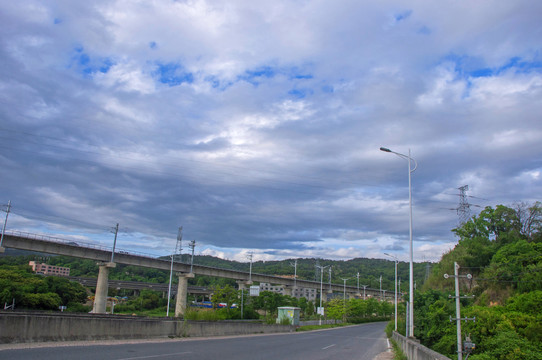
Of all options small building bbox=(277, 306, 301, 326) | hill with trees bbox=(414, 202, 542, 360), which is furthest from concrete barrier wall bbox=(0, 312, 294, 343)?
small building bbox=(277, 306, 301, 326)

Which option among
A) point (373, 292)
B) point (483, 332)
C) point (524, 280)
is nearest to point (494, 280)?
point (524, 280)

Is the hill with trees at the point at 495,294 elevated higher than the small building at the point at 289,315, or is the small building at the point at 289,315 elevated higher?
the hill with trees at the point at 495,294

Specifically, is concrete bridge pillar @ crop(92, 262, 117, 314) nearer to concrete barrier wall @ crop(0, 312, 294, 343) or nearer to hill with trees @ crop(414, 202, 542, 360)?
concrete barrier wall @ crop(0, 312, 294, 343)

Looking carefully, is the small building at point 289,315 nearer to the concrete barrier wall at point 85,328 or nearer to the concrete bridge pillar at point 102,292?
the concrete barrier wall at point 85,328

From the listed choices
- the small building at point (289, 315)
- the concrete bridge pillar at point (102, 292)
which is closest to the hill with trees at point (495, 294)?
the small building at point (289, 315)

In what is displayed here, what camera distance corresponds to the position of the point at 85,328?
17531 millimetres

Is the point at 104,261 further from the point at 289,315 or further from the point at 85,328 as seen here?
the point at 85,328

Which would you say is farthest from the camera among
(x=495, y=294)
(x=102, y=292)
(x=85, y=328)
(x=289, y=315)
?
(x=102, y=292)

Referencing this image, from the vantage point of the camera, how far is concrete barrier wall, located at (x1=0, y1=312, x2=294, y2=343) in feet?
48.0

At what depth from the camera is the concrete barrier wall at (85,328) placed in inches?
576

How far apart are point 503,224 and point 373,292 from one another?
294 feet

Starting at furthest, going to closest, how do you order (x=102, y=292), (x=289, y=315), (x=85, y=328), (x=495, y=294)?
(x=102, y=292)
(x=495, y=294)
(x=289, y=315)
(x=85, y=328)

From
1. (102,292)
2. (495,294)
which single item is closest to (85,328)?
(102,292)

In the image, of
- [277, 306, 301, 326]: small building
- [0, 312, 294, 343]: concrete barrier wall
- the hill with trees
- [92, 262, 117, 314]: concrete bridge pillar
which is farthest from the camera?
[92, 262, 117, 314]: concrete bridge pillar
